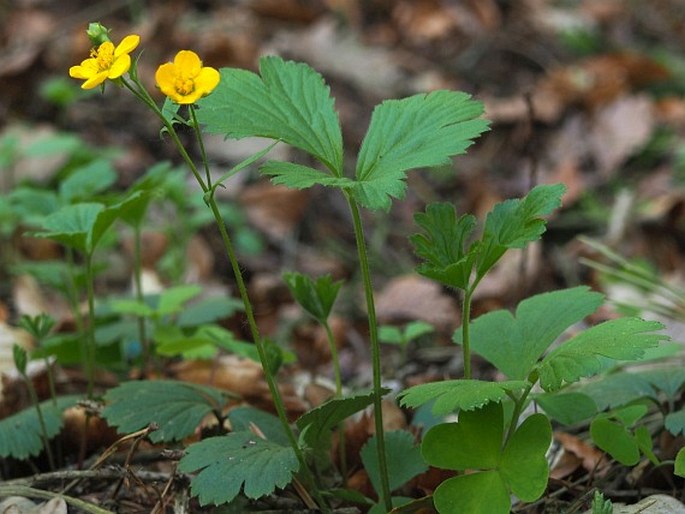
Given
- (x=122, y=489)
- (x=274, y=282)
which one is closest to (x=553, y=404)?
(x=122, y=489)

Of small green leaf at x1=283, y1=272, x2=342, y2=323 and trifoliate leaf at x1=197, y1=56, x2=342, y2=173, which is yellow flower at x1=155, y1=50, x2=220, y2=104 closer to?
trifoliate leaf at x1=197, y1=56, x2=342, y2=173

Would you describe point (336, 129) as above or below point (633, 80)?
above

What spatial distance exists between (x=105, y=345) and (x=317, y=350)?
0.81 meters

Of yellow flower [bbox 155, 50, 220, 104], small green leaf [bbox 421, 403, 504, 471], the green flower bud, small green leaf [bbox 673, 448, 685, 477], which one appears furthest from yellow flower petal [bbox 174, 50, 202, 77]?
small green leaf [bbox 673, 448, 685, 477]

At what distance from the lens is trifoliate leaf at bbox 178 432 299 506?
46.7 inches

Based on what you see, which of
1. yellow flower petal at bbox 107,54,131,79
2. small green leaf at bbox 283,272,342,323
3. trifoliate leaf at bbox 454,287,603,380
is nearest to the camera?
yellow flower petal at bbox 107,54,131,79

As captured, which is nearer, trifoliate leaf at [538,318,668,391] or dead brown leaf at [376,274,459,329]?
trifoliate leaf at [538,318,668,391]

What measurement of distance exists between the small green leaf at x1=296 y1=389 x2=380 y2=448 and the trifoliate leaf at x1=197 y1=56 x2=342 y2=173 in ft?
1.03

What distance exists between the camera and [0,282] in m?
2.95

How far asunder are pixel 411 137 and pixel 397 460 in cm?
52

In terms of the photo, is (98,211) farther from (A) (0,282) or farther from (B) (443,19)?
(B) (443,19)

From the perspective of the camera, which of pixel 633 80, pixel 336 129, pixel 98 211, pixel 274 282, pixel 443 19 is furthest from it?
pixel 443 19

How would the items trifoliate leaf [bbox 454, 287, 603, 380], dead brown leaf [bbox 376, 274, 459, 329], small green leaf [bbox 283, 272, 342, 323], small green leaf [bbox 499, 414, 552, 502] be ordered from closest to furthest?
small green leaf [bbox 499, 414, 552, 502] < trifoliate leaf [bbox 454, 287, 603, 380] < small green leaf [bbox 283, 272, 342, 323] < dead brown leaf [bbox 376, 274, 459, 329]

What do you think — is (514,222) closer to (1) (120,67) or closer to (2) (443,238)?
(2) (443,238)
